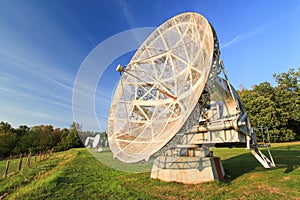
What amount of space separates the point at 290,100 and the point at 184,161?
131 ft

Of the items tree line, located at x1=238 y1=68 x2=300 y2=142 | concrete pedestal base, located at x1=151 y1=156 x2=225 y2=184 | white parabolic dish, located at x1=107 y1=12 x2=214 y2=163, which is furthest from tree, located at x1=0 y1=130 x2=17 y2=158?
tree line, located at x1=238 y1=68 x2=300 y2=142

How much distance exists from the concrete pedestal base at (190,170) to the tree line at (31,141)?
39008 mm

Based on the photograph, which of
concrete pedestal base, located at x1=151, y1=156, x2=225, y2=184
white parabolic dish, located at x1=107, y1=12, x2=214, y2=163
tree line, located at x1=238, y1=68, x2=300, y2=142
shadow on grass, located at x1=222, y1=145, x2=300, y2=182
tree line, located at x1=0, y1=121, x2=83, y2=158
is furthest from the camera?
tree line, located at x1=0, y1=121, x2=83, y2=158

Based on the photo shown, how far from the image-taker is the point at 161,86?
10.5 m

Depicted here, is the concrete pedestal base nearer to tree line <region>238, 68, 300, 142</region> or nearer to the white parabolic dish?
the white parabolic dish

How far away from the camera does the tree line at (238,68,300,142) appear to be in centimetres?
3591

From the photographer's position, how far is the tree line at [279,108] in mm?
35906

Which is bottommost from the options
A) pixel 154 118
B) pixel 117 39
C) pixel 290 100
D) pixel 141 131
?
pixel 141 131

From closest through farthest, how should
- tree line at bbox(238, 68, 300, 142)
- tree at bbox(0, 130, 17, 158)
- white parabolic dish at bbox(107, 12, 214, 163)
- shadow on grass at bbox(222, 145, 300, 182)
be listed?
white parabolic dish at bbox(107, 12, 214, 163) → shadow on grass at bbox(222, 145, 300, 182) → tree line at bbox(238, 68, 300, 142) → tree at bbox(0, 130, 17, 158)

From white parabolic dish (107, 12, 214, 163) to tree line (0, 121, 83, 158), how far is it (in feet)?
125

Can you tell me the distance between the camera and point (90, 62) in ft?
24.3

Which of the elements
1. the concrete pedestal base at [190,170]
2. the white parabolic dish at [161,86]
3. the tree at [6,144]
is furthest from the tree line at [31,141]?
the concrete pedestal base at [190,170]

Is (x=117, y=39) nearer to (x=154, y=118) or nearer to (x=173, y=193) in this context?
(x=154, y=118)

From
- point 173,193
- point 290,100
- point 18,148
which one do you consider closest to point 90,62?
point 173,193
